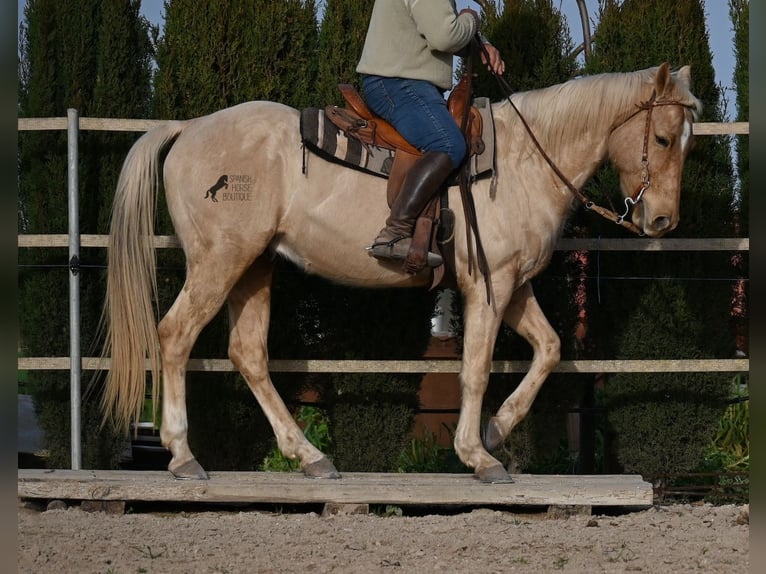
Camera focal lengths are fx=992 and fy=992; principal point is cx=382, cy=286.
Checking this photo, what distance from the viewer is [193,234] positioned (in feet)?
18.1

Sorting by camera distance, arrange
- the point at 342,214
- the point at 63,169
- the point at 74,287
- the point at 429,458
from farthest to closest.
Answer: the point at 429,458 → the point at 63,169 → the point at 74,287 → the point at 342,214

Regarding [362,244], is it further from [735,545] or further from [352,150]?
[735,545]

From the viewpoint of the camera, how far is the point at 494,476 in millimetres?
5406

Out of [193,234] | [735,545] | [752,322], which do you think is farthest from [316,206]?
[752,322]

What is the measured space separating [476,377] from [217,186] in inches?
69.9

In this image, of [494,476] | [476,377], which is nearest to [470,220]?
[476,377]

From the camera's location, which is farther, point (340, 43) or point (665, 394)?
point (665, 394)

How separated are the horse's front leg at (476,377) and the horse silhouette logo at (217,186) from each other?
1460mm

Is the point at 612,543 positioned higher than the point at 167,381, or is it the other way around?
the point at 167,381

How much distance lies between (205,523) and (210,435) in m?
1.47

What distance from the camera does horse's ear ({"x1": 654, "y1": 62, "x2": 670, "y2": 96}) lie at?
527cm

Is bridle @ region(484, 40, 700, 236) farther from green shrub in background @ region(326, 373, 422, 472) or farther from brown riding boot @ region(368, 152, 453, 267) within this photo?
green shrub in background @ region(326, 373, 422, 472)

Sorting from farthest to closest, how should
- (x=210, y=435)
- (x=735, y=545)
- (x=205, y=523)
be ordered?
1. (x=210, y=435)
2. (x=205, y=523)
3. (x=735, y=545)

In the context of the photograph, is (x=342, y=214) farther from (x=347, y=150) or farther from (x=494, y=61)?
(x=494, y=61)
